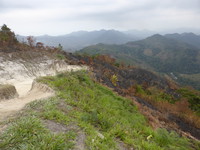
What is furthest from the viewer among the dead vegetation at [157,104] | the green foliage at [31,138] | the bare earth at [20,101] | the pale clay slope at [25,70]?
the pale clay slope at [25,70]

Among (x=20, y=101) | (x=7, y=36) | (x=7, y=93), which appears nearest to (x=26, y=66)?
(x=7, y=36)

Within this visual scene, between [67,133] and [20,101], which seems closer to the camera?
[67,133]

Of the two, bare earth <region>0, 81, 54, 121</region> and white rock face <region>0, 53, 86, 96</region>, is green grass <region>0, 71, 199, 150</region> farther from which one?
white rock face <region>0, 53, 86, 96</region>

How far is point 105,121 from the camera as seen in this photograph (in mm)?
5051

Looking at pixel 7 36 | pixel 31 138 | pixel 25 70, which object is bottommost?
pixel 25 70

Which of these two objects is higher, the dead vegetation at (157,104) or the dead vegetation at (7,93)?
the dead vegetation at (7,93)

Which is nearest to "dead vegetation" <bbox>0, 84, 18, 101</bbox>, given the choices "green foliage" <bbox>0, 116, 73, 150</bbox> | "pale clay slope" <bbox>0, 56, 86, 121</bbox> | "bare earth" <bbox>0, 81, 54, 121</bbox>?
"bare earth" <bbox>0, 81, 54, 121</bbox>

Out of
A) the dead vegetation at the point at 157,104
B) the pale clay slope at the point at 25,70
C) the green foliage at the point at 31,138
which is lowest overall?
the dead vegetation at the point at 157,104

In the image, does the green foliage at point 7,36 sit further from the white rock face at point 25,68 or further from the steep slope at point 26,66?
the white rock face at point 25,68

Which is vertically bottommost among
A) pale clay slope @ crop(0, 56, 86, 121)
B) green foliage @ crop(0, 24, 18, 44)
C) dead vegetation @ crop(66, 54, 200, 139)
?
dead vegetation @ crop(66, 54, 200, 139)

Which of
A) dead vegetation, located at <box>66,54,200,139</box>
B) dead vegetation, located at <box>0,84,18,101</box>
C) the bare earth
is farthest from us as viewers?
dead vegetation, located at <box>66,54,200,139</box>

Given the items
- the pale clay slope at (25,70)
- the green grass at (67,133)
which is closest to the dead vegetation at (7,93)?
the pale clay slope at (25,70)

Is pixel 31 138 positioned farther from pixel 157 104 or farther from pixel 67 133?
pixel 157 104

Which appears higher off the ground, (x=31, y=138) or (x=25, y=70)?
(x=31, y=138)
